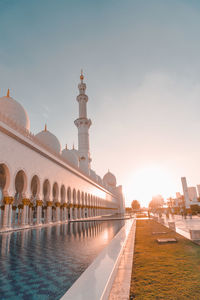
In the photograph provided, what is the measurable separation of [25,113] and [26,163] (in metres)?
4.51

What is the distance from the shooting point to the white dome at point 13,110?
14.0m

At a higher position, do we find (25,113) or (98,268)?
(25,113)

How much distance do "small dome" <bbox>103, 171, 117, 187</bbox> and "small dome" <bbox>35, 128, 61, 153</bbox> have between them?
3869cm

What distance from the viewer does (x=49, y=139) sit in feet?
63.2

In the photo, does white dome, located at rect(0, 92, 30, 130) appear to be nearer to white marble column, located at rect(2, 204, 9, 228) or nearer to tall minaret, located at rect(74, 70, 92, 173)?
white marble column, located at rect(2, 204, 9, 228)

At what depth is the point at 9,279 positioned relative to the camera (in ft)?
9.29

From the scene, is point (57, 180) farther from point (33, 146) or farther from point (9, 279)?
point (9, 279)

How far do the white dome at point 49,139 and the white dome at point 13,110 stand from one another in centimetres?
430

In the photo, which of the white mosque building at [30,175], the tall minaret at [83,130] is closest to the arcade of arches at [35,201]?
the white mosque building at [30,175]

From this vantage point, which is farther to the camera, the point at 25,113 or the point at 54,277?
the point at 25,113

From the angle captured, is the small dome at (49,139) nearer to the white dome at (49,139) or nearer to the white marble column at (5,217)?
the white dome at (49,139)

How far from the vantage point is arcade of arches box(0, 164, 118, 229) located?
10766 millimetres

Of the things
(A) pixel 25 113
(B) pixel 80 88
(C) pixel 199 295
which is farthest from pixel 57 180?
(B) pixel 80 88

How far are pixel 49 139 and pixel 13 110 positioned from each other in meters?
5.50
